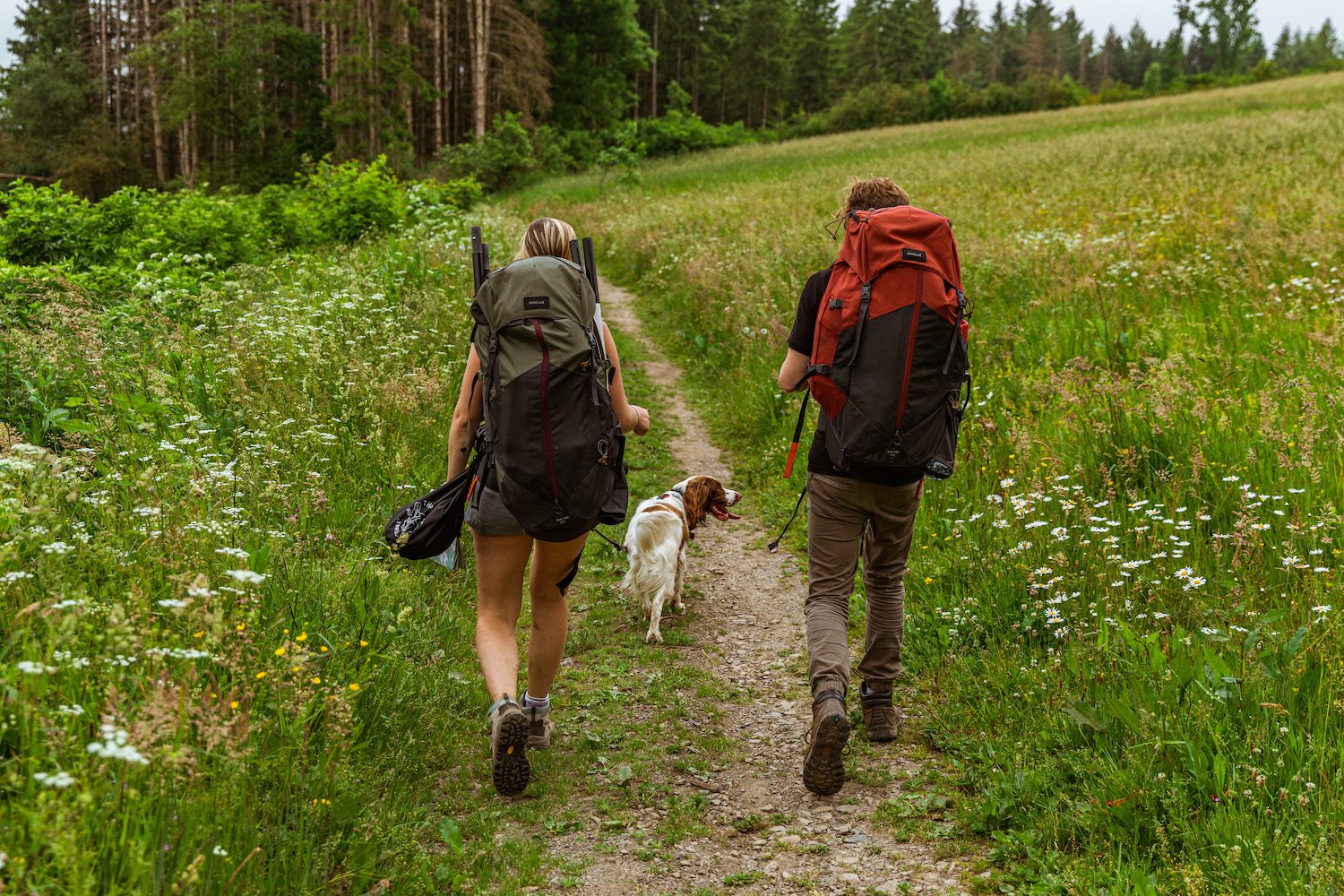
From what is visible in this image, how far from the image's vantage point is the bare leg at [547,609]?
3695 mm

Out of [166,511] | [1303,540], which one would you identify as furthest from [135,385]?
[1303,540]

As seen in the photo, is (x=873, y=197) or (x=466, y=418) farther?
(x=873, y=197)

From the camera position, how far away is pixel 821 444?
3.90 meters

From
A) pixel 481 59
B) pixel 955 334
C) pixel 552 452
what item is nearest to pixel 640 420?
pixel 552 452

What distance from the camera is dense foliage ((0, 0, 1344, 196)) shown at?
33.8m

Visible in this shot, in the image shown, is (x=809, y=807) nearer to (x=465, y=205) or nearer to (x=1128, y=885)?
(x=1128, y=885)

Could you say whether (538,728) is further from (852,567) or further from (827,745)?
(852,567)

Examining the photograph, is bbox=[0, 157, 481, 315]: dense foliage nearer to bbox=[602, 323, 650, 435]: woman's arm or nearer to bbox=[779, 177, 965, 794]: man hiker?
bbox=[602, 323, 650, 435]: woman's arm

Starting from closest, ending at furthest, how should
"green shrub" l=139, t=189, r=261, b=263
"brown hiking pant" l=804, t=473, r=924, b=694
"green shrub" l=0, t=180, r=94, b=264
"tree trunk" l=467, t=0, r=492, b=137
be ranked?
"brown hiking pant" l=804, t=473, r=924, b=694
"green shrub" l=0, t=180, r=94, b=264
"green shrub" l=139, t=189, r=261, b=263
"tree trunk" l=467, t=0, r=492, b=137

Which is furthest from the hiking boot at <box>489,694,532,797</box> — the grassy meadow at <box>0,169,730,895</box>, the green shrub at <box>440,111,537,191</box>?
the green shrub at <box>440,111,537,191</box>

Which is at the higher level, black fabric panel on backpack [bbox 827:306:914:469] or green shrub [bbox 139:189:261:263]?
green shrub [bbox 139:189:261:263]

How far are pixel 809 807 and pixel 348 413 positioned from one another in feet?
13.3

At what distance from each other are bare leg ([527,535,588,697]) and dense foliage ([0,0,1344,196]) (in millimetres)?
28437

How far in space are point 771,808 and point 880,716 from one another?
75cm
